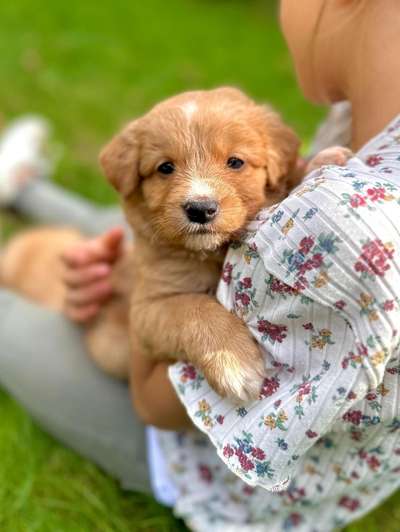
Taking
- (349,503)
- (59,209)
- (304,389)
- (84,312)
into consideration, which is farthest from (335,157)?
(59,209)

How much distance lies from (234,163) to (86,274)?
120 centimetres

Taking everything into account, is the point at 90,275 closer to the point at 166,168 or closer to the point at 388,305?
the point at 166,168

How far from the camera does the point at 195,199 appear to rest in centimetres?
210

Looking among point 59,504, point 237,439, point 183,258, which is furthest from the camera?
point 59,504

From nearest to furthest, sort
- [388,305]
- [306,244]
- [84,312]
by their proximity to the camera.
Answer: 1. [388,305]
2. [306,244]
3. [84,312]

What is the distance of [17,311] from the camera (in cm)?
355

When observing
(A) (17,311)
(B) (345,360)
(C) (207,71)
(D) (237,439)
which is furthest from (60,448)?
(C) (207,71)

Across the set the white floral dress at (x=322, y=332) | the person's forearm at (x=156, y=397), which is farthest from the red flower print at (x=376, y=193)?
the person's forearm at (x=156, y=397)

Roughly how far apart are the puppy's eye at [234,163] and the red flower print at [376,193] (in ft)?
2.69

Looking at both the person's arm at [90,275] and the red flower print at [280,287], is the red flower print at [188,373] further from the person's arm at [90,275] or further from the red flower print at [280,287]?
the person's arm at [90,275]

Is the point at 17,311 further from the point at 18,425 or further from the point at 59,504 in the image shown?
the point at 59,504

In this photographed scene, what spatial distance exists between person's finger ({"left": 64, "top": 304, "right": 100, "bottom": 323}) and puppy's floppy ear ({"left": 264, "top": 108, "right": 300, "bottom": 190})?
4.44ft

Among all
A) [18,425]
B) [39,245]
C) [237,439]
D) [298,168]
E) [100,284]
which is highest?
[298,168]

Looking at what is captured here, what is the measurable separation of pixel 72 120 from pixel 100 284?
3.64 m
